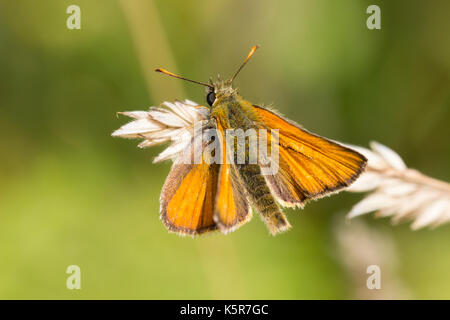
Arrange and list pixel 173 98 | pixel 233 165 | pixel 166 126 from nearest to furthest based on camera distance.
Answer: pixel 166 126, pixel 233 165, pixel 173 98

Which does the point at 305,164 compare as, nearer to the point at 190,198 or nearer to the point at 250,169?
the point at 250,169

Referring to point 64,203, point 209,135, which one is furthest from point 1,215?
point 209,135

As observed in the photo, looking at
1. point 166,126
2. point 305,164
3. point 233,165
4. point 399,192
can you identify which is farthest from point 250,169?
point 399,192

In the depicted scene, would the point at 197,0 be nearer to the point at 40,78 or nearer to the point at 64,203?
the point at 40,78

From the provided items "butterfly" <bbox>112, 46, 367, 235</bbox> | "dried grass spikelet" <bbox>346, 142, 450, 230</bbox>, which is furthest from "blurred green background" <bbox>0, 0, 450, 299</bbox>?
"butterfly" <bbox>112, 46, 367, 235</bbox>

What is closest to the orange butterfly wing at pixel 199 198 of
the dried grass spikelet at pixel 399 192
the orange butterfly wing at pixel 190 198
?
the orange butterfly wing at pixel 190 198

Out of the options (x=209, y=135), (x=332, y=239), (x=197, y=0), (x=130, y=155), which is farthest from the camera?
(x=197, y=0)

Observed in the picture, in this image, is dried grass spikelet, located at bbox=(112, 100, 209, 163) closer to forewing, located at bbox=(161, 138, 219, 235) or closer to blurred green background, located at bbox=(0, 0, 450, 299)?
forewing, located at bbox=(161, 138, 219, 235)
